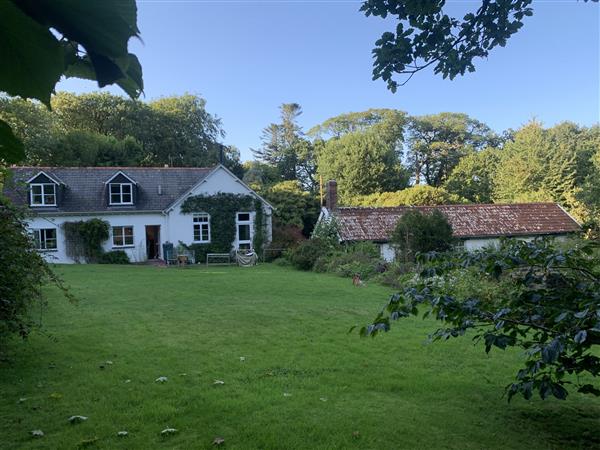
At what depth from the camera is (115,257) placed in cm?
2548

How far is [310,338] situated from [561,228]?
2437cm

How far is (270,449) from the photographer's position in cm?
429

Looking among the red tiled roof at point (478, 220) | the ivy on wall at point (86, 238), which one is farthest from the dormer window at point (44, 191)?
the red tiled roof at point (478, 220)

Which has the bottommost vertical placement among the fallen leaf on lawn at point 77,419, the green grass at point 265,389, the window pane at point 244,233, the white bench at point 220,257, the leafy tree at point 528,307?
the green grass at point 265,389

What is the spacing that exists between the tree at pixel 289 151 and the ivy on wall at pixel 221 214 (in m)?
21.4

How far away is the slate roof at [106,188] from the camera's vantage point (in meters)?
25.8

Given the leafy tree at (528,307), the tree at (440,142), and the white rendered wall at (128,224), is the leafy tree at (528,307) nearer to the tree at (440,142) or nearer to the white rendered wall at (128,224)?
the white rendered wall at (128,224)

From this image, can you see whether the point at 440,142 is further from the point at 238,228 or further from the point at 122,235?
the point at 122,235

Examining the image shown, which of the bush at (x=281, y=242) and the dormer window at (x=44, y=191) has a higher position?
the dormer window at (x=44, y=191)

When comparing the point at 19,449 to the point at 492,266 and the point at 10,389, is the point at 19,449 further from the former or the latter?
the point at 492,266

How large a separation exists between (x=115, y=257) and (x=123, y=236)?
53.3 inches

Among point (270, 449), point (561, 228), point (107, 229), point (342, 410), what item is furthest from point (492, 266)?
point (561, 228)

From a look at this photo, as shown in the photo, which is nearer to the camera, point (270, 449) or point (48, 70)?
point (48, 70)

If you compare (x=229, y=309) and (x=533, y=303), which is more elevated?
(x=533, y=303)
